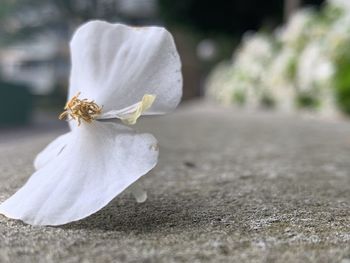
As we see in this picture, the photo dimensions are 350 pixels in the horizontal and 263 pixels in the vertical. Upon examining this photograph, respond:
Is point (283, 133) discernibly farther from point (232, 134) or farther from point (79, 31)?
point (79, 31)

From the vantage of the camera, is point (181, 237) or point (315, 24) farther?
point (315, 24)

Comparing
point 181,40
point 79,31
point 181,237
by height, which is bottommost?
point 181,40

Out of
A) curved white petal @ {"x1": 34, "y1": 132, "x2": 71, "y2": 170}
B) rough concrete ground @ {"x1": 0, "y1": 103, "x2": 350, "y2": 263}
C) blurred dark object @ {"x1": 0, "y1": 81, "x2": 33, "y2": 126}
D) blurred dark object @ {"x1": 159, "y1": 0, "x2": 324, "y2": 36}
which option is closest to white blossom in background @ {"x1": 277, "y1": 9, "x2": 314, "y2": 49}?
rough concrete ground @ {"x1": 0, "y1": 103, "x2": 350, "y2": 263}

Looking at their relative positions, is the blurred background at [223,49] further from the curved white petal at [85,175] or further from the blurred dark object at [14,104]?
the curved white petal at [85,175]

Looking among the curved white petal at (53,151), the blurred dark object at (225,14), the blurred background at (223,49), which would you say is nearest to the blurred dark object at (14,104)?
the blurred background at (223,49)

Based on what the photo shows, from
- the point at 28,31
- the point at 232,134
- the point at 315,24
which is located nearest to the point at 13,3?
the point at 28,31

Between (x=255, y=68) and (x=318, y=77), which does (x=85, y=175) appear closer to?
(x=318, y=77)
